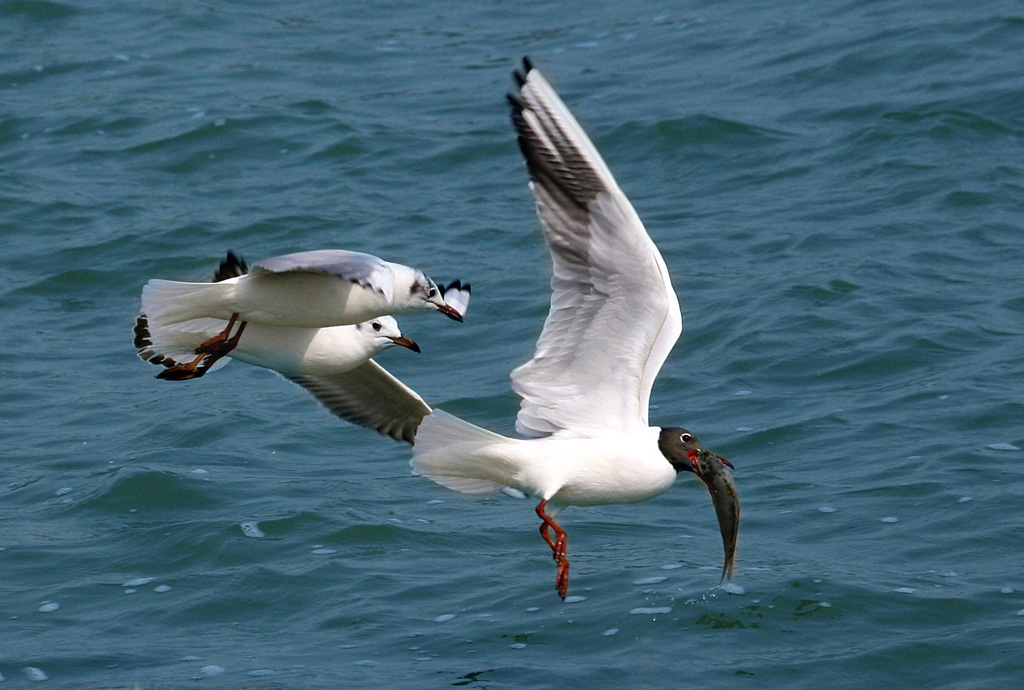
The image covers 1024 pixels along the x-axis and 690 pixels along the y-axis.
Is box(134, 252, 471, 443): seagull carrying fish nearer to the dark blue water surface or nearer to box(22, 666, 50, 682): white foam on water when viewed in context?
the dark blue water surface

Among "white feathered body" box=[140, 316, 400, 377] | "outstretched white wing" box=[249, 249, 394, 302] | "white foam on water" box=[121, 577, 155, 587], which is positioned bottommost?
"white foam on water" box=[121, 577, 155, 587]

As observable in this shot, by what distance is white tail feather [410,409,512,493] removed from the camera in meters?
7.29

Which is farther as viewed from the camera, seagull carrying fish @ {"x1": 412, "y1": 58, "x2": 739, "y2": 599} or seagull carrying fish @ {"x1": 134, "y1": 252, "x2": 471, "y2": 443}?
seagull carrying fish @ {"x1": 134, "y1": 252, "x2": 471, "y2": 443}

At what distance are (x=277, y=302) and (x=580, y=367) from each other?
1.38 m

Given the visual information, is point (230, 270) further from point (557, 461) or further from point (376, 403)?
point (557, 461)

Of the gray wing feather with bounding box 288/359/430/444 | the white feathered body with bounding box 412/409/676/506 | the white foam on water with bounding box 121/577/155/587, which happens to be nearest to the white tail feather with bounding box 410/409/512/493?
the white feathered body with bounding box 412/409/676/506

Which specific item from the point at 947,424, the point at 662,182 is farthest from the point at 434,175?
the point at 947,424

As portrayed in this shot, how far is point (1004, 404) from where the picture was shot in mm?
11234

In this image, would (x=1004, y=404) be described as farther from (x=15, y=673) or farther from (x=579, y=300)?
(x=15, y=673)

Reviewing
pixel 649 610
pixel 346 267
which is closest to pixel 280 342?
pixel 346 267

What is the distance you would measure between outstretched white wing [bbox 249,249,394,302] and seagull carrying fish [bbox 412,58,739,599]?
0.69 metres

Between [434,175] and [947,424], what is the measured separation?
5703mm

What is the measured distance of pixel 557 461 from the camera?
7344mm

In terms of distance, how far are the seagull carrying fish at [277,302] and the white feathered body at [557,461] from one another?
525 millimetres
